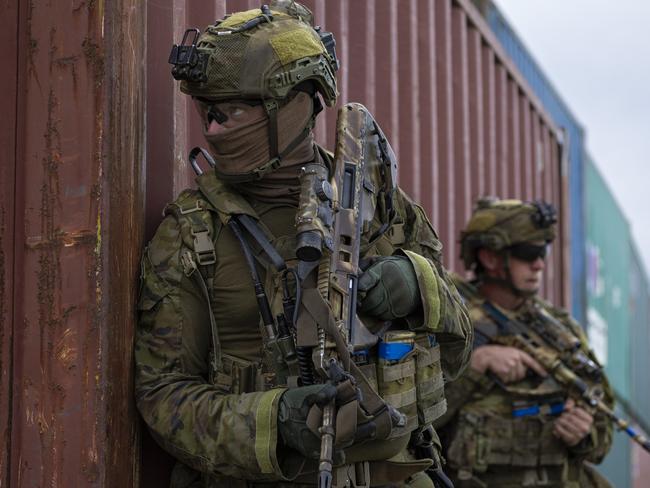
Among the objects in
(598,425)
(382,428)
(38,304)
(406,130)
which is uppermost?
(406,130)

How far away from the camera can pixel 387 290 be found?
105 inches

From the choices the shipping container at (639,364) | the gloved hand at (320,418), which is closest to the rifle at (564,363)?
the gloved hand at (320,418)

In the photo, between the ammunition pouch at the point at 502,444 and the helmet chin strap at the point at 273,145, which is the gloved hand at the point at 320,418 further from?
the ammunition pouch at the point at 502,444

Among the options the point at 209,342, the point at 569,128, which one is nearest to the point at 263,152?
the point at 209,342

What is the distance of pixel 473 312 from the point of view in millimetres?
4781

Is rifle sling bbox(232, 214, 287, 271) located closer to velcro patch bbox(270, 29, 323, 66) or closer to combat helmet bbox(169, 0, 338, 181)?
combat helmet bbox(169, 0, 338, 181)

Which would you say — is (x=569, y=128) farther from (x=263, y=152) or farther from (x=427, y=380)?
(x=263, y=152)

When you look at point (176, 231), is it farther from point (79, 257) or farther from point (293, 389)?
point (293, 389)

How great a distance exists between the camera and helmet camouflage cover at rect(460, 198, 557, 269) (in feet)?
15.6

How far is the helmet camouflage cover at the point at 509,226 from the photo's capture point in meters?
4.76

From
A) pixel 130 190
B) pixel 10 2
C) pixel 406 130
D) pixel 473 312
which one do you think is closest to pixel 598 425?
pixel 473 312

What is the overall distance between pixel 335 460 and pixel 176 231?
67 cm

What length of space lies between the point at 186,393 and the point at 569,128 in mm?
8858

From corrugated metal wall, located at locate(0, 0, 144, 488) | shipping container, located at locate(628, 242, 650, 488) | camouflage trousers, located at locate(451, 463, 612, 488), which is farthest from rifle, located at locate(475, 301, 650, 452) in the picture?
shipping container, located at locate(628, 242, 650, 488)
